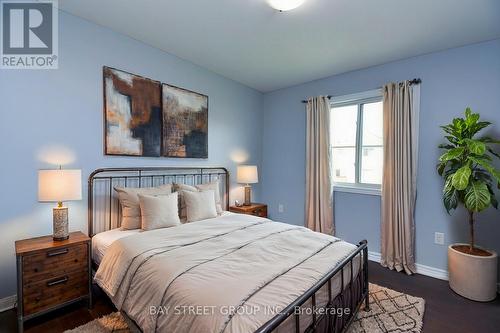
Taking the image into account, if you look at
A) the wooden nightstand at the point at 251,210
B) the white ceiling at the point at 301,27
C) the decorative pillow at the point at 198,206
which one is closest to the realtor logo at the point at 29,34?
the white ceiling at the point at 301,27

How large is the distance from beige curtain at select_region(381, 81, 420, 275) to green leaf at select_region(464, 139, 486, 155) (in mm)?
673

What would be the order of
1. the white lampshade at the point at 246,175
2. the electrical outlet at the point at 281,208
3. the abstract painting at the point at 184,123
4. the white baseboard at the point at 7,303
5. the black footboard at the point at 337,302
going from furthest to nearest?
the electrical outlet at the point at 281,208
the white lampshade at the point at 246,175
the abstract painting at the point at 184,123
the white baseboard at the point at 7,303
the black footboard at the point at 337,302

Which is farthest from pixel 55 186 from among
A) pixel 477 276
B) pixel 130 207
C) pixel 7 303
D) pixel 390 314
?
pixel 477 276

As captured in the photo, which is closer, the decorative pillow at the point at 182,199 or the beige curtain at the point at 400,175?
the decorative pillow at the point at 182,199

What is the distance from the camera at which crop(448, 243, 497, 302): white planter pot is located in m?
2.29

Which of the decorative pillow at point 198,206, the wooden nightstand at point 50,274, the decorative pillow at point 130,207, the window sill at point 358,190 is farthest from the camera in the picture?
the window sill at point 358,190

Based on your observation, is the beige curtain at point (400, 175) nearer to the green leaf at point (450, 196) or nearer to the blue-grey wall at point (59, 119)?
the green leaf at point (450, 196)

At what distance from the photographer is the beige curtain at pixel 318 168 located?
3699 mm

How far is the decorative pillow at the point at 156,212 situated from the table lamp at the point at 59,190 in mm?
553

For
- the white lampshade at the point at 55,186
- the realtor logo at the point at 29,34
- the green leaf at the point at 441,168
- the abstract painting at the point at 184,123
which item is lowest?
the white lampshade at the point at 55,186

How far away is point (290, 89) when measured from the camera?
14.0 ft

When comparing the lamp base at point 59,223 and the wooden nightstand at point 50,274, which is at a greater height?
the lamp base at point 59,223

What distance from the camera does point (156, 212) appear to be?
2.36m

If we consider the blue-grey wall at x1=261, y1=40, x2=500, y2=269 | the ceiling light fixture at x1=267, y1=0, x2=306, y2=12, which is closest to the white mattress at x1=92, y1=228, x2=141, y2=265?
the ceiling light fixture at x1=267, y1=0, x2=306, y2=12
